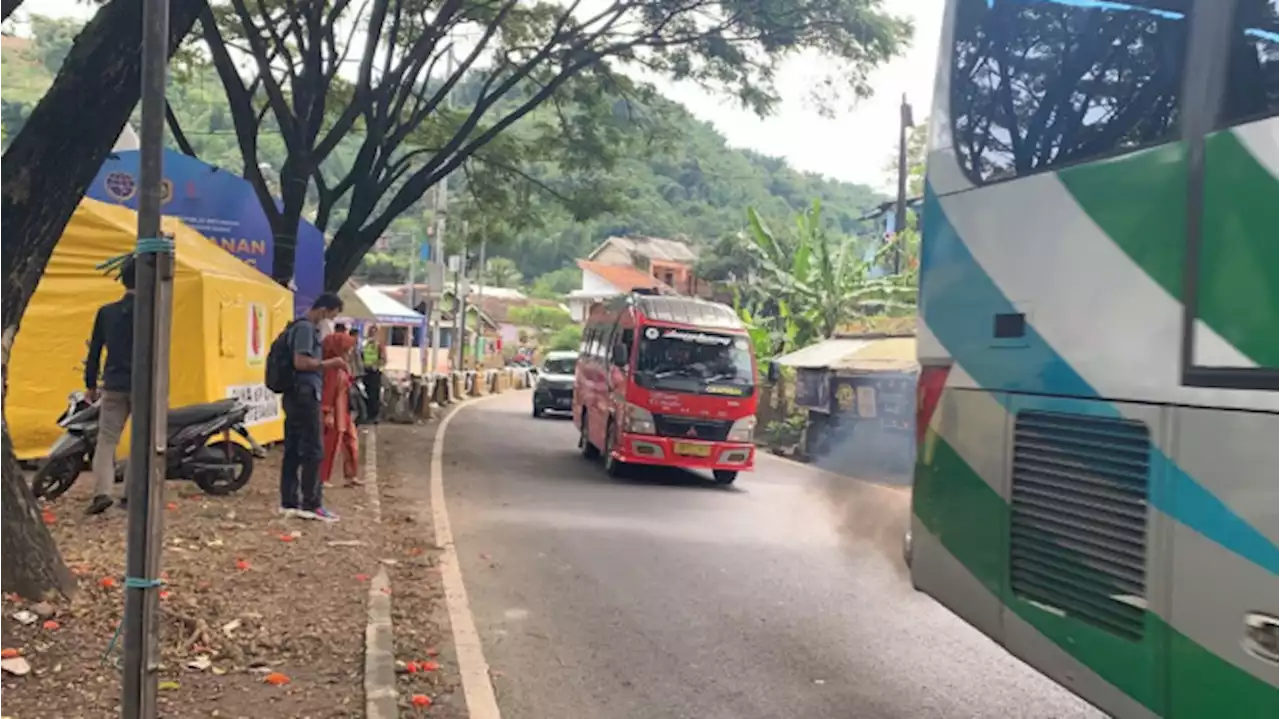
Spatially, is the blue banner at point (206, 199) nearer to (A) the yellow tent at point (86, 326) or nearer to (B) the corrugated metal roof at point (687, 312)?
(A) the yellow tent at point (86, 326)

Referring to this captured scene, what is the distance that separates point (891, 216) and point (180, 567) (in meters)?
35.7

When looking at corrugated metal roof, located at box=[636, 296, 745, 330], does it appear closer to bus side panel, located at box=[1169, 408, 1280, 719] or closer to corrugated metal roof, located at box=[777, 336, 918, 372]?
corrugated metal roof, located at box=[777, 336, 918, 372]

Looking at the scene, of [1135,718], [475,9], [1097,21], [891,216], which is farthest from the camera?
[891,216]

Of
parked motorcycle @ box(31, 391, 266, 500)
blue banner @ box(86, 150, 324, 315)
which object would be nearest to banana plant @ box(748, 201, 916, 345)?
blue banner @ box(86, 150, 324, 315)

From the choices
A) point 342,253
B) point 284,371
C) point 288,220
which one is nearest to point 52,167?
point 284,371

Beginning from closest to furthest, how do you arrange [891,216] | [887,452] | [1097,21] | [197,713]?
1. [1097,21]
2. [197,713]
3. [887,452]
4. [891,216]

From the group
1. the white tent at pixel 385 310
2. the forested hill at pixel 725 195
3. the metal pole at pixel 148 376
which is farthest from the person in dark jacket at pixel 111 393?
the forested hill at pixel 725 195

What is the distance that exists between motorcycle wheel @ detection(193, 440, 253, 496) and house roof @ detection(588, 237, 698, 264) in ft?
200

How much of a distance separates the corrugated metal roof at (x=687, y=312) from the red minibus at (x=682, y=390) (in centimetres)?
1

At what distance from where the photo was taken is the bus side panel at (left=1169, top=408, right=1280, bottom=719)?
3.01 m

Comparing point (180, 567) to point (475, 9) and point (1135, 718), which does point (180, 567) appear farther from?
point (475, 9)

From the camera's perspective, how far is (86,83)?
19.9 ft

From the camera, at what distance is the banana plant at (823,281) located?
25.6 metres

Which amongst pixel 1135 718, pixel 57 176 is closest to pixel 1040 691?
pixel 1135 718
